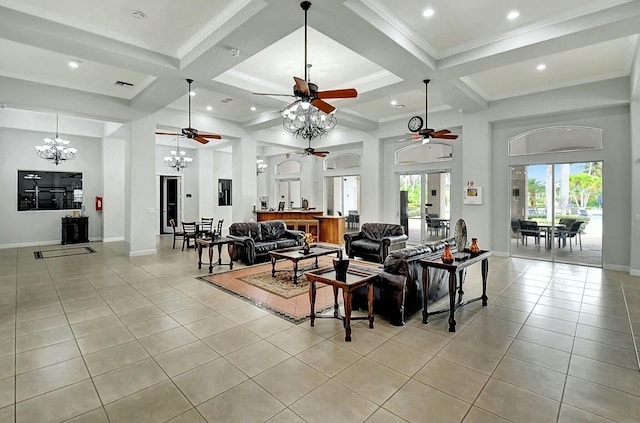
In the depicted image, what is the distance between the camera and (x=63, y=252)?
27.1 ft

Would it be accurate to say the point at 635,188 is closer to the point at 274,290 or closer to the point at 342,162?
the point at 274,290

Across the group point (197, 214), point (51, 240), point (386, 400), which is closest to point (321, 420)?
point (386, 400)

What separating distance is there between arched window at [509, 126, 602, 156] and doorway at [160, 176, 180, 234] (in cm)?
1127

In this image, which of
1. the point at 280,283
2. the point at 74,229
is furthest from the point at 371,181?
the point at 74,229

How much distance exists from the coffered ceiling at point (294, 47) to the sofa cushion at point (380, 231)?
288 cm

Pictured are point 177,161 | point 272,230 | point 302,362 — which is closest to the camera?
point 302,362

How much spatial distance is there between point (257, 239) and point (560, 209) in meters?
6.78

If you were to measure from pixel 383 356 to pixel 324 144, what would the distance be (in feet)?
30.0

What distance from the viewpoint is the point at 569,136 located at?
22.9 feet

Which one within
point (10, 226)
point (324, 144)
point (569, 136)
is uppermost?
point (324, 144)

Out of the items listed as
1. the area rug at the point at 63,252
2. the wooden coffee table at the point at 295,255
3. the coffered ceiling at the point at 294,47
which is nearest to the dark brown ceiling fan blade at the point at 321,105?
the coffered ceiling at the point at 294,47

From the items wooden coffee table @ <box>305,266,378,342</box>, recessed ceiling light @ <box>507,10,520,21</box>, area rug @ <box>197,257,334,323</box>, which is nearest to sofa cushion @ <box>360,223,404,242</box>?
area rug @ <box>197,257,334,323</box>

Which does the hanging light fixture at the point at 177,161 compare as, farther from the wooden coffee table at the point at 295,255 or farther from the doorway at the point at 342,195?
the wooden coffee table at the point at 295,255

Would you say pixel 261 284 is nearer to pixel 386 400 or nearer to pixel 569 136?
A: pixel 386 400
